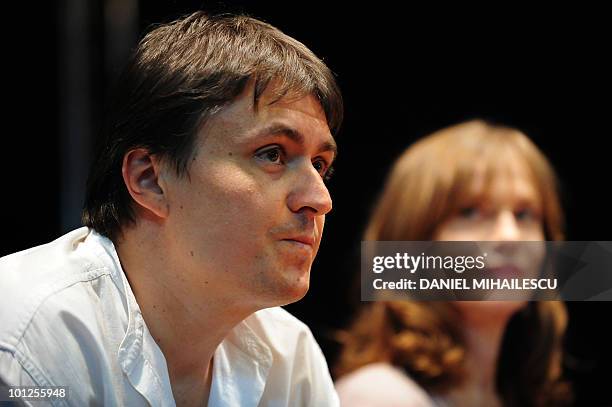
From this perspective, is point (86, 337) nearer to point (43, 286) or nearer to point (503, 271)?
point (43, 286)

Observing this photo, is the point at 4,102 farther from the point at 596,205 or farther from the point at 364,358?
the point at 596,205

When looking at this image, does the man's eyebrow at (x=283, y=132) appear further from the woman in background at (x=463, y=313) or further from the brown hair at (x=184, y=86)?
the woman in background at (x=463, y=313)

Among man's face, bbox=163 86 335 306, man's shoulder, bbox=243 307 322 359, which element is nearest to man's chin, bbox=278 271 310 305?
man's face, bbox=163 86 335 306

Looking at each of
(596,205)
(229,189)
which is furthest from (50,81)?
(596,205)

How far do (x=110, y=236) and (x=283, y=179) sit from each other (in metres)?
0.38

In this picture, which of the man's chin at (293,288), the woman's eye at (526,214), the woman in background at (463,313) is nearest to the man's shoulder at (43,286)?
the man's chin at (293,288)

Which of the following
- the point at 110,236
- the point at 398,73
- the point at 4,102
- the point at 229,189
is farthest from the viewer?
the point at 398,73

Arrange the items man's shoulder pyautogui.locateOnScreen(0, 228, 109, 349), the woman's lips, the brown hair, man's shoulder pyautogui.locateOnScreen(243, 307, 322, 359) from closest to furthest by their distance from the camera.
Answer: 1. man's shoulder pyautogui.locateOnScreen(0, 228, 109, 349)
2. the brown hair
3. man's shoulder pyautogui.locateOnScreen(243, 307, 322, 359)
4. the woman's lips

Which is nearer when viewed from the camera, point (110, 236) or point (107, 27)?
point (110, 236)

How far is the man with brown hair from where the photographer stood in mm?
1417

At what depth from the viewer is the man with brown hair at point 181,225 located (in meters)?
1.42

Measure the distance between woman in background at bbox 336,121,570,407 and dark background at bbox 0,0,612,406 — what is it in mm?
45

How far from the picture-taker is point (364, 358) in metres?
2.02

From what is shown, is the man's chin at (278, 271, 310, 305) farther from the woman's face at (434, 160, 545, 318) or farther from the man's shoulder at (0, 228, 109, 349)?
the woman's face at (434, 160, 545, 318)
